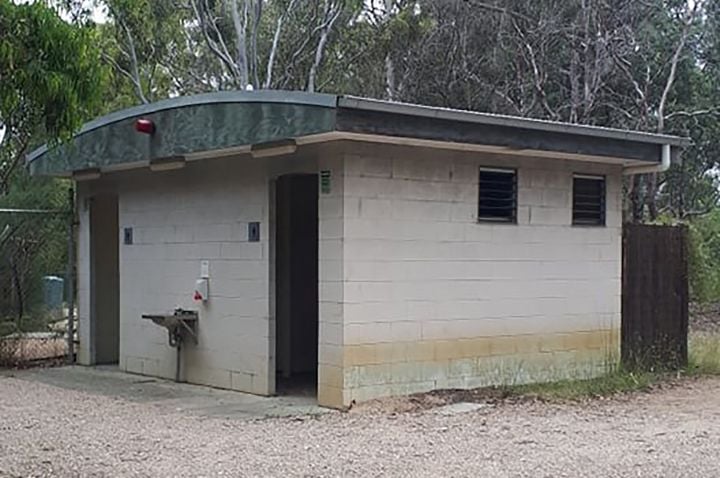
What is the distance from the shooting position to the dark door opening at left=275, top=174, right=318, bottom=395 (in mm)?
12086

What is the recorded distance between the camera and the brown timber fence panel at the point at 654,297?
1177cm

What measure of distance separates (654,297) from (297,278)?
4.40m

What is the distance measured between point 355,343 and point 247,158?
7.81ft

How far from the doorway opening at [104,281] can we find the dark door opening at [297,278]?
2.39 m

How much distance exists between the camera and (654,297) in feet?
39.8

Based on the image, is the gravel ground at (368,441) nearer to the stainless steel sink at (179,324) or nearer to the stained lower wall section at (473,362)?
the stained lower wall section at (473,362)

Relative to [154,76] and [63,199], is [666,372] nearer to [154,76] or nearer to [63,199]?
[63,199]

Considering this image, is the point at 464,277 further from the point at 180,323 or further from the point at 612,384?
the point at 180,323

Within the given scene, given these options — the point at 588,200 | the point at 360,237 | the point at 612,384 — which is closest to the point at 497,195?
the point at 588,200

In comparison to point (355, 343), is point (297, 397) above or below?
below

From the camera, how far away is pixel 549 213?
425 inches

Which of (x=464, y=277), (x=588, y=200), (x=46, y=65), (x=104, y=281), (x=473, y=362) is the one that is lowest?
(x=473, y=362)

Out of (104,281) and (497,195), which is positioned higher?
(497,195)

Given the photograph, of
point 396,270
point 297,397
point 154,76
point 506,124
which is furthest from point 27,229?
point 154,76
